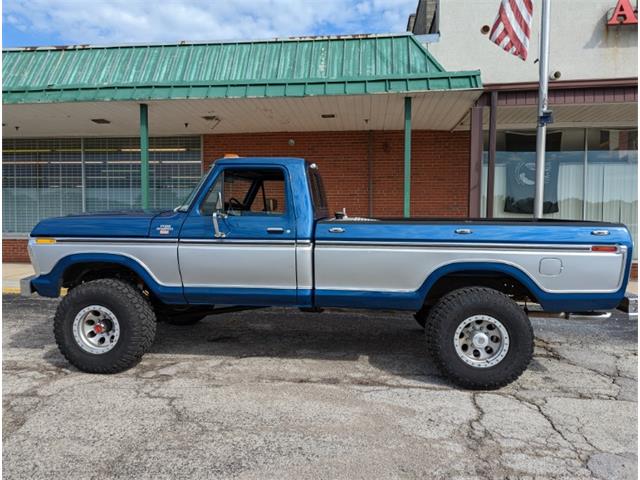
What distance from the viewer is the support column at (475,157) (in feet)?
26.8

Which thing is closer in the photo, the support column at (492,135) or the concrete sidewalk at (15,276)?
the support column at (492,135)

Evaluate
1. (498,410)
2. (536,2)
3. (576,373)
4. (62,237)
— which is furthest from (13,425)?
(536,2)

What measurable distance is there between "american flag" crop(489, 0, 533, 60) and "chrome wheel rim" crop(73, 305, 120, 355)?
22.5 ft

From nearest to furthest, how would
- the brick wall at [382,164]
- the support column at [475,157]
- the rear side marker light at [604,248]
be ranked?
the rear side marker light at [604,248]
the support column at [475,157]
the brick wall at [382,164]

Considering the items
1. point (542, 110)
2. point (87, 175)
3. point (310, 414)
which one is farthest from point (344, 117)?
point (310, 414)

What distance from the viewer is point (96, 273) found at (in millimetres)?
5008

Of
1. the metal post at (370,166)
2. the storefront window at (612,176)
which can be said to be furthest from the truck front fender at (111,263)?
the storefront window at (612,176)

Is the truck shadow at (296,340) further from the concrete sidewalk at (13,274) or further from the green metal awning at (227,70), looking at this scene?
the green metal awning at (227,70)

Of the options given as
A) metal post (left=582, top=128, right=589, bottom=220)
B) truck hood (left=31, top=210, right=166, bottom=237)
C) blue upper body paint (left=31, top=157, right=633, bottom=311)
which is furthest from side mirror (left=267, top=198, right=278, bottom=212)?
metal post (left=582, top=128, right=589, bottom=220)

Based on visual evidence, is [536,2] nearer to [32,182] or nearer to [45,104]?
[45,104]

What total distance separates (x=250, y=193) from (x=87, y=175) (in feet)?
28.4

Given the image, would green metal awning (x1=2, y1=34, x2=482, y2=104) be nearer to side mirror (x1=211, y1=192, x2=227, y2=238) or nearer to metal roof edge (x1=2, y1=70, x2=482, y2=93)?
metal roof edge (x1=2, y1=70, x2=482, y2=93)

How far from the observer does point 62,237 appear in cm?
468

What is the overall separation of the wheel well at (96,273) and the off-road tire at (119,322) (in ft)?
0.87
